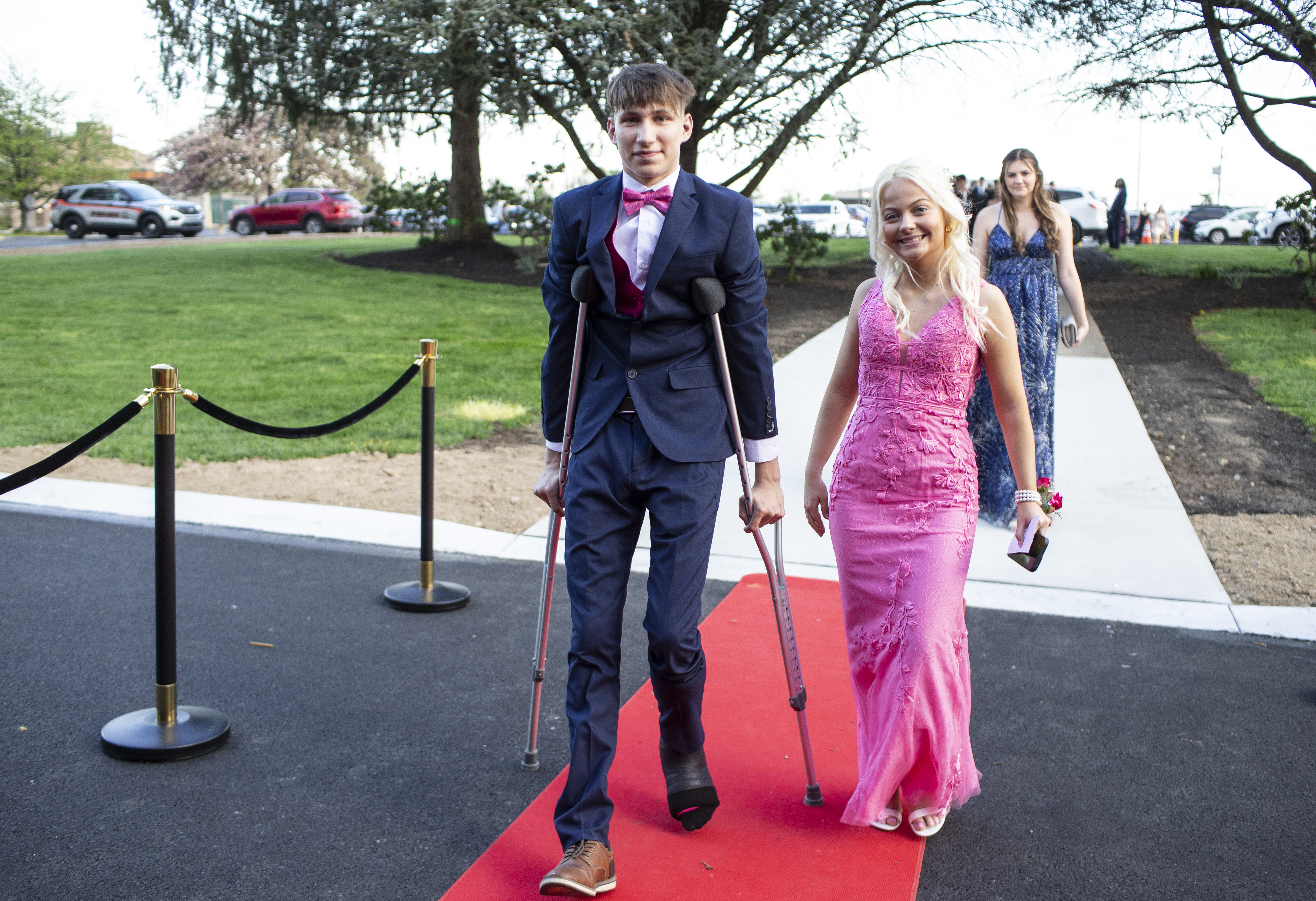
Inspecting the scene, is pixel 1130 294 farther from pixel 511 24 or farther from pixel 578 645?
pixel 578 645

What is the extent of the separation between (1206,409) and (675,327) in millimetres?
8325

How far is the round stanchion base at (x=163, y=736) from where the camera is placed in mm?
3699

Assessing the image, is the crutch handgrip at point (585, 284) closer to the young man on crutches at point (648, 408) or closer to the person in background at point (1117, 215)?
the young man on crutches at point (648, 408)

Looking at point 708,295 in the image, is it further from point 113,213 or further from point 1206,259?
point 113,213

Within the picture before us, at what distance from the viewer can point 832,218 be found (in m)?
45.4

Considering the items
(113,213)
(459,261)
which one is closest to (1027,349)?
(459,261)

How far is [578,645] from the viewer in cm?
296

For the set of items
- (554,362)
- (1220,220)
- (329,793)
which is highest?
(1220,220)

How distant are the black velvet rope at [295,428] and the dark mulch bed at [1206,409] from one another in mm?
4993

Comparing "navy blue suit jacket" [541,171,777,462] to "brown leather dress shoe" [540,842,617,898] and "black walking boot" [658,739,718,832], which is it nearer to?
"black walking boot" [658,739,718,832]

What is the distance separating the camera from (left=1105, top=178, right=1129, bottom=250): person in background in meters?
28.0

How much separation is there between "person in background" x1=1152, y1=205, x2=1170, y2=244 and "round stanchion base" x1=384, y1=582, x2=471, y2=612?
4619 centimetres

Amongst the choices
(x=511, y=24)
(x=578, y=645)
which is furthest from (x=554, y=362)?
(x=511, y=24)

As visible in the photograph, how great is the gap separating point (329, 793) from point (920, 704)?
191 cm
